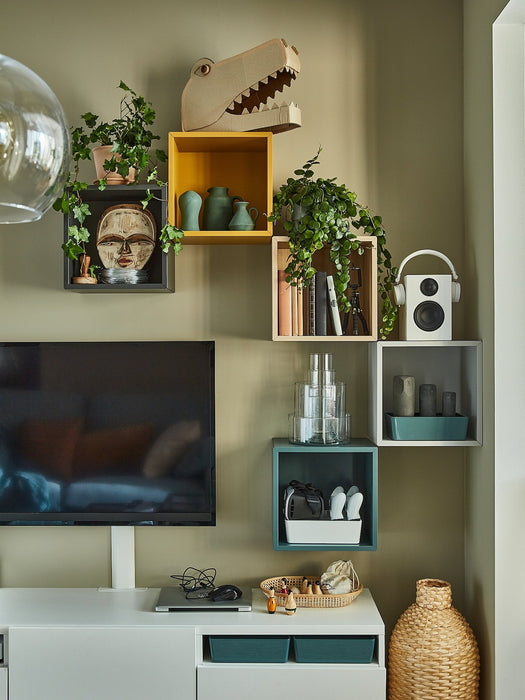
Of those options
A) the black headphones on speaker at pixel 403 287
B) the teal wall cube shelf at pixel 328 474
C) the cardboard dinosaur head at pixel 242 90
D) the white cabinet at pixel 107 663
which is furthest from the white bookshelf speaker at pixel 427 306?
the white cabinet at pixel 107 663

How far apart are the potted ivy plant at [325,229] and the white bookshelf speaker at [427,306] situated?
0.06 m

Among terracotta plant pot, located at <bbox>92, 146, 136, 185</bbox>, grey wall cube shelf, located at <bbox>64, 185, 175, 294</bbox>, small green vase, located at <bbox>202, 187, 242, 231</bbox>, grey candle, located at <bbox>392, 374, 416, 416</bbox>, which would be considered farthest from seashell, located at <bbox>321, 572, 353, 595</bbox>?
terracotta plant pot, located at <bbox>92, 146, 136, 185</bbox>

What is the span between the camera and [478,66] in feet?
8.09

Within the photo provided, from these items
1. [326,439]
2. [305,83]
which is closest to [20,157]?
[326,439]

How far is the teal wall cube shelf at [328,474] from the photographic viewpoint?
2.47 metres

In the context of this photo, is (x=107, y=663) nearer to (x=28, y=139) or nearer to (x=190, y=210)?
(x=190, y=210)

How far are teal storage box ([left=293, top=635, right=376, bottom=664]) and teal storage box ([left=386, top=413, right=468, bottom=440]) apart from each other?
26.5 inches

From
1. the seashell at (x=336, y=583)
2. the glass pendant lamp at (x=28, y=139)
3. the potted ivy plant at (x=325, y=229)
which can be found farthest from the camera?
the seashell at (x=336, y=583)

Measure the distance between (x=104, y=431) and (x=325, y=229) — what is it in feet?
3.53

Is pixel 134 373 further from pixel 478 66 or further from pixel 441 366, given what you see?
pixel 478 66

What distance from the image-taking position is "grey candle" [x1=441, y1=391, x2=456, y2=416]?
2510 mm

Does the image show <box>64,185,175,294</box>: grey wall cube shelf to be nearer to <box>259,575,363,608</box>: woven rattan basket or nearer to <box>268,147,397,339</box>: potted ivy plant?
<box>268,147,397,339</box>: potted ivy plant

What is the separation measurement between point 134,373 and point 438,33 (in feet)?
5.49

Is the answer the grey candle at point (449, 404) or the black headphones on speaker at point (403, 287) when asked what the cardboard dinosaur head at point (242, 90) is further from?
the grey candle at point (449, 404)
